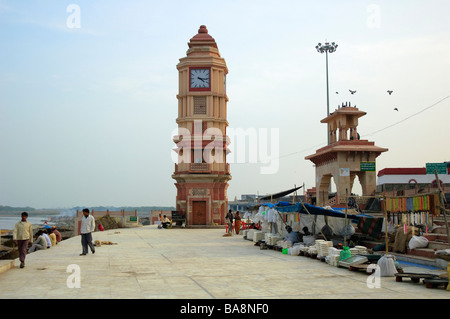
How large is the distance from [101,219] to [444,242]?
135 feet

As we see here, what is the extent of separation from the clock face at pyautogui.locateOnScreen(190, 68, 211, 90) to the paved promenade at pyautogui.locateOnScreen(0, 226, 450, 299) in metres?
30.0

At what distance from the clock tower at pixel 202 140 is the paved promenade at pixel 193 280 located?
26.7 m

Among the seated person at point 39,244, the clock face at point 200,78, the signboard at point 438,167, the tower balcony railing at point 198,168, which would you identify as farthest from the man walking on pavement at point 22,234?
the signboard at point 438,167

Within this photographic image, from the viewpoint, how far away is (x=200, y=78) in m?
45.7

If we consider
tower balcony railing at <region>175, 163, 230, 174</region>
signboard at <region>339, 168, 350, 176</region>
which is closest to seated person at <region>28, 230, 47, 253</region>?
signboard at <region>339, 168, 350, 176</region>

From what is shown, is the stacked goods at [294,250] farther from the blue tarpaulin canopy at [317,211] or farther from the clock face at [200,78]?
the clock face at [200,78]

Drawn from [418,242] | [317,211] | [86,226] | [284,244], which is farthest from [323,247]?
[86,226]

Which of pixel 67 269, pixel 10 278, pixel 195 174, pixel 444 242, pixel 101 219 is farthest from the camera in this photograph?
pixel 101 219

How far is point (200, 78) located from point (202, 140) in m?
5.90

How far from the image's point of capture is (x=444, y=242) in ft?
49.8

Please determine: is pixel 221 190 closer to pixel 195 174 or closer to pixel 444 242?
pixel 195 174

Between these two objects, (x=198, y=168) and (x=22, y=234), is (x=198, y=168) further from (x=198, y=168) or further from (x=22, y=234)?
(x=22, y=234)

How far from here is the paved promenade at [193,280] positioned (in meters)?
9.73
